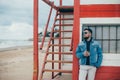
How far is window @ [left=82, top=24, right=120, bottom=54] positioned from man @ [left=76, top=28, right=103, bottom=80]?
53cm

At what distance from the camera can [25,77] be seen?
1421cm

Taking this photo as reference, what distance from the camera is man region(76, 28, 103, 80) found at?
9.34m

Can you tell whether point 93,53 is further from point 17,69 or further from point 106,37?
point 17,69

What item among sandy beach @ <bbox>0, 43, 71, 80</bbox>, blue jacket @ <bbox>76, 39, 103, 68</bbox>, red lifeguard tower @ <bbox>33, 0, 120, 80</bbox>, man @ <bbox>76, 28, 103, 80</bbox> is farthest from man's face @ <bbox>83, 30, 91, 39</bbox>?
sandy beach @ <bbox>0, 43, 71, 80</bbox>

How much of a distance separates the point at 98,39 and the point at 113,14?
852mm

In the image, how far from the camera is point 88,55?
933 centimetres

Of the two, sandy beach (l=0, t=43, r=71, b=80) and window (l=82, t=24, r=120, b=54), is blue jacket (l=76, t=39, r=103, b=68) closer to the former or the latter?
window (l=82, t=24, r=120, b=54)

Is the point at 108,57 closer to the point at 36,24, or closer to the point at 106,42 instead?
the point at 106,42

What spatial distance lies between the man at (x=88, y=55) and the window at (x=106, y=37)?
53 cm

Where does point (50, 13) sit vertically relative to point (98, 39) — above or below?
above

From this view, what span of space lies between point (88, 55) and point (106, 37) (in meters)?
1.05

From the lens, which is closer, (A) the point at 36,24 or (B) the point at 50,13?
(A) the point at 36,24

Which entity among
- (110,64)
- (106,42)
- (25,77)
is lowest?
(25,77)

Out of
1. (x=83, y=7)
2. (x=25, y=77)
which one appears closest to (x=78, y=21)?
(x=83, y=7)
